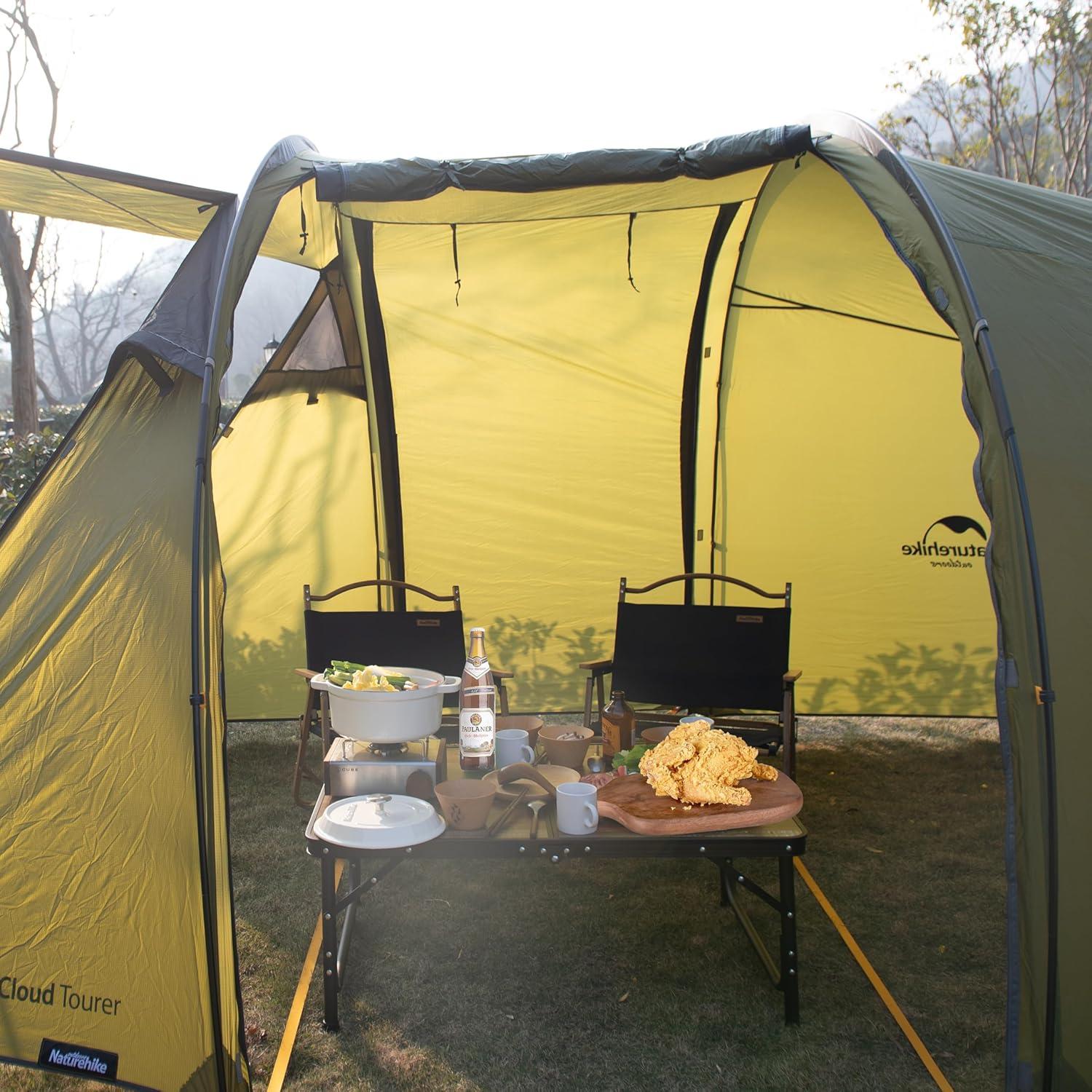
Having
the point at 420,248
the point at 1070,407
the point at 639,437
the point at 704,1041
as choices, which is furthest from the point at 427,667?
the point at 1070,407

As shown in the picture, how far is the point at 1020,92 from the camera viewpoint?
438 inches

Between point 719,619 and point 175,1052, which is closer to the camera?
point 175,1052

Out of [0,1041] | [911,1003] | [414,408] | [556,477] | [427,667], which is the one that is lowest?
[911,1003]

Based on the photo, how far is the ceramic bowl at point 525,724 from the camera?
9.32 ft

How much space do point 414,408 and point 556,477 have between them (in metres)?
0.72

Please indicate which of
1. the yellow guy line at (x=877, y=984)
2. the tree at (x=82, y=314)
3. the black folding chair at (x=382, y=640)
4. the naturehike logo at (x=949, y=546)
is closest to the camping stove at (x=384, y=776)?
the yellow guy line at (x=877, y=984)

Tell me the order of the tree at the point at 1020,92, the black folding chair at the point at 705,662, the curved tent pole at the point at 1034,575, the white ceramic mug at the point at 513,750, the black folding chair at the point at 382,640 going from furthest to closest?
the tree at the point at 1020,92, the black folding chair at the point at 382,640, the black folding chair at the point at 705,662, the white ceramic mug at the point at 513,750, the curved tent pole at the point at 1034,575

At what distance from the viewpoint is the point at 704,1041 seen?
2.32m

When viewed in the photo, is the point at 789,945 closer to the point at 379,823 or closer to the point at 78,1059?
the point at 379,823

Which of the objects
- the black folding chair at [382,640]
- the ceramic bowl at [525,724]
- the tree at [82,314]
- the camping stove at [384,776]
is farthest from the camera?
the tree at [82,314]

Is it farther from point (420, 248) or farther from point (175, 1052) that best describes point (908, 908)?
point (420, 248)

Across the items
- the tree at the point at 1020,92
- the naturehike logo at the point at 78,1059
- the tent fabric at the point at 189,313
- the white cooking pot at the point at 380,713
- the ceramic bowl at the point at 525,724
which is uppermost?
the tree at the point at 1020,92

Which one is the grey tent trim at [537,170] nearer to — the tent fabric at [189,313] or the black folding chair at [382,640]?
the tent fabric at [189,313]

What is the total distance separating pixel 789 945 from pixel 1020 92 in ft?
39.0
